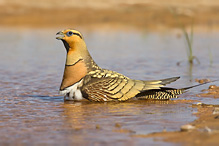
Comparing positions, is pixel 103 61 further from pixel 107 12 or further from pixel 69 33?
pixel 107 12

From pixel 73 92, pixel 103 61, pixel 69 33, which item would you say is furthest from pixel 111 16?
pixel 73 92

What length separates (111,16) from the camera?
24609 mm

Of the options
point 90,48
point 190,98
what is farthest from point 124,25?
point 190,98

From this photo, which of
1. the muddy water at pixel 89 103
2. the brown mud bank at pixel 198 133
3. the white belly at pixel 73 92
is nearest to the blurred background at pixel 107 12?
the muddy water at pixel 89 103

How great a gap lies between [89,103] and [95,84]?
1.07 feet

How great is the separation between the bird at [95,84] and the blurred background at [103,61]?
0.55ft

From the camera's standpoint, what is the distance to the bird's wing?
7.01 metres

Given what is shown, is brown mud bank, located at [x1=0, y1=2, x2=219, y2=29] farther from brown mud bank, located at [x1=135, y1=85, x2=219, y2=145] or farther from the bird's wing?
brown mud bank, located at [x1=135, y1=85, x2=219, y2=145]

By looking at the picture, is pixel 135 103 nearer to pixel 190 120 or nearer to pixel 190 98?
pixel 190 98

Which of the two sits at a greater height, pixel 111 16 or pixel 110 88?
pixel 111 16

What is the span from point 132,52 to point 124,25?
30.5 feet

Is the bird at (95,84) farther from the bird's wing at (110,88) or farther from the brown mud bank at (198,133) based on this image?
the brown mud bank at (198,133)

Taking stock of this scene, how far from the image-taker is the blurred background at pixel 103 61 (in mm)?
5324

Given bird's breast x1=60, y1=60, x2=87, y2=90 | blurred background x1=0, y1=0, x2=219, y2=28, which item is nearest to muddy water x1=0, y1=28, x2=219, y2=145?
bird's breast x1=60, y1=60, x2=87, y2=90
